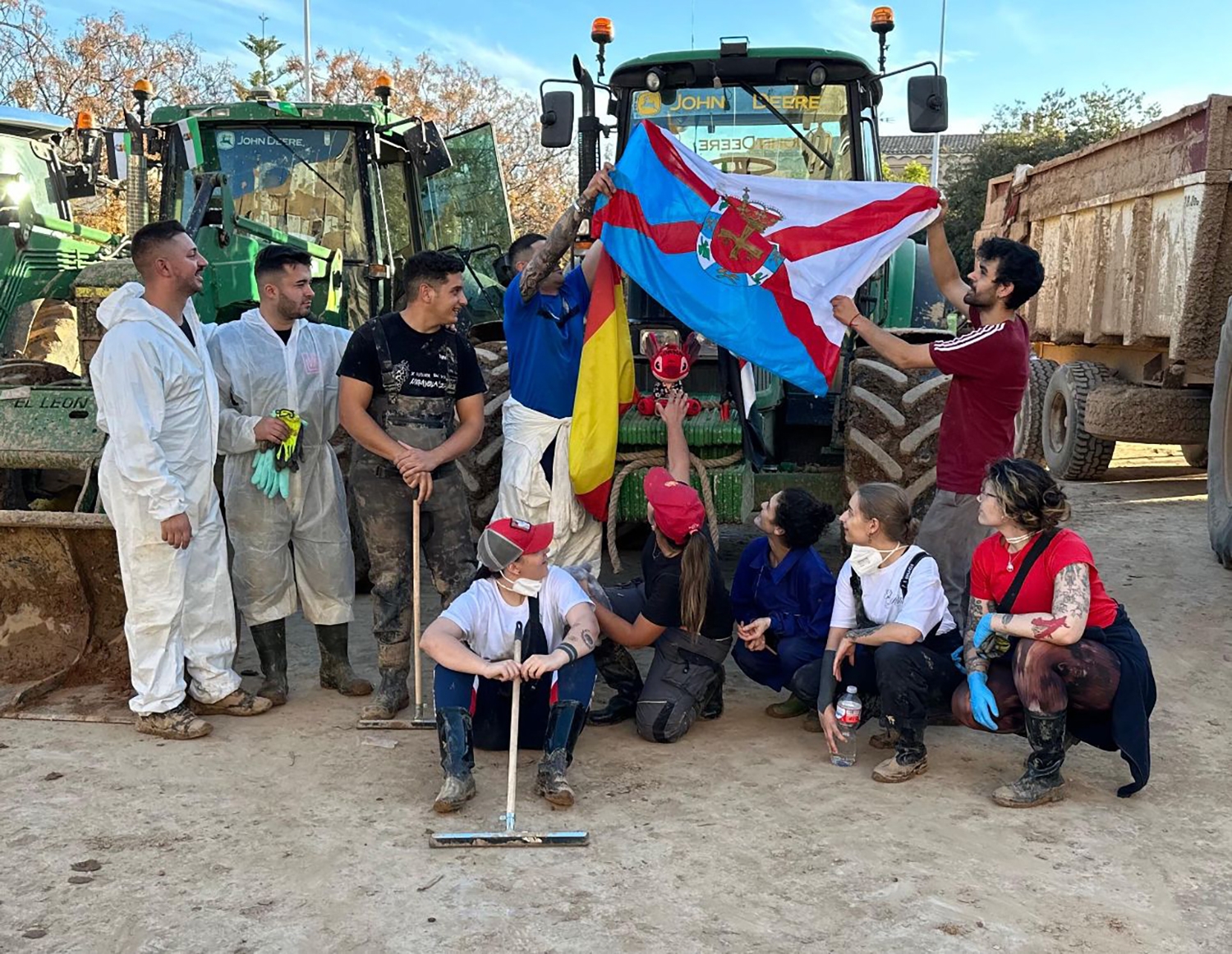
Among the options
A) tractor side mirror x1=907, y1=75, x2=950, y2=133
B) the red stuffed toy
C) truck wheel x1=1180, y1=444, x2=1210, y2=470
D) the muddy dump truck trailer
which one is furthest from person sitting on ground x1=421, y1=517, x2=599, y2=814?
truck wheel x1=1180, y1=444, x2=1210, y2=470

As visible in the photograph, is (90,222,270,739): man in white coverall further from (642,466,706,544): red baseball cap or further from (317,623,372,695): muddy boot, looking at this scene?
(642,466,706,544): red baseball cap

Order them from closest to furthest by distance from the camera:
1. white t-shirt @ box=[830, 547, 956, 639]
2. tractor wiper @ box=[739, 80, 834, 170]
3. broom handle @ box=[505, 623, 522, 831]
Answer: broom handle @ box=[505, 623, 522, 831] → white t-shirt @ box=[830, 547, 956, 639] → tractor wiper @ box=[739, 80, 834, 170]

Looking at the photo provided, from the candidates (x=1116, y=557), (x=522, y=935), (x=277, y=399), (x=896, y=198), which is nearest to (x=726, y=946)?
(x=522, y=935)

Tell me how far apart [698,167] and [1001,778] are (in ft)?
8.98

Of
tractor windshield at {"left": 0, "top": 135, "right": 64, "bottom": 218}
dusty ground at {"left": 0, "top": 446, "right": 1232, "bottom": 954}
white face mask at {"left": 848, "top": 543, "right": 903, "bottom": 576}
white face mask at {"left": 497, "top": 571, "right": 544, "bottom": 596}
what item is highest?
tractor windshield at {"left": 0, "top": 135, "right": 64, "bottom": 218}

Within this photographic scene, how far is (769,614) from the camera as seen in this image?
4543mm

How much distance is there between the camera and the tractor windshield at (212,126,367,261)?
24.1 feet

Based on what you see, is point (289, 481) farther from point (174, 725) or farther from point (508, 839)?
point (508, 839)

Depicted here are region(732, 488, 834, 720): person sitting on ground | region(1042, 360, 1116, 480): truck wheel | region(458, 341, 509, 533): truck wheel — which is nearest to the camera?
region(732, 488, 834, 720): person sitting on ground

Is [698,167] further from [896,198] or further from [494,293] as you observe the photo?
[494,293]

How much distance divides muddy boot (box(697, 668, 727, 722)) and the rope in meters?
0.61

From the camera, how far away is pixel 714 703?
15.0 ft

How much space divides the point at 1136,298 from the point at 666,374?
15.7 ft

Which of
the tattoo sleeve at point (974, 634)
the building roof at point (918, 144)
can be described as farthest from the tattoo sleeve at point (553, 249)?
the building roof at point (918, 144)
